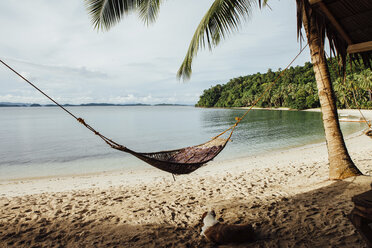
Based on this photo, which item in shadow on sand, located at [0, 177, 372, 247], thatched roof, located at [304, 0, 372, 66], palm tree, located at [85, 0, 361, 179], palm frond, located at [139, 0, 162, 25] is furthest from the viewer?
palm frond, located at [139, 0, 162, 25]

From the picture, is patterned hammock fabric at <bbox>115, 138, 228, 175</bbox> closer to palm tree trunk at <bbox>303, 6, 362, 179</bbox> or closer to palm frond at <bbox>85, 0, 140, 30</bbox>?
palm tree trunk at <bbox>303, 6, 362, 179</bbox>

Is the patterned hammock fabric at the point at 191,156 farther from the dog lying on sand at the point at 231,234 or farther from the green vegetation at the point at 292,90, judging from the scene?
the green vegetation at the point at 292,90

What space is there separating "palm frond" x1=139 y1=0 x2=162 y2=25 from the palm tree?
41 mm

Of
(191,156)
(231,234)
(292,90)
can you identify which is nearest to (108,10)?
(191,156)

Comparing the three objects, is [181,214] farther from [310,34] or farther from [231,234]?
[310,34]

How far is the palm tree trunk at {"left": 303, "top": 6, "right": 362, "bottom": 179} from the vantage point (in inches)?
95.0

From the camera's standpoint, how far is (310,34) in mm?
2445

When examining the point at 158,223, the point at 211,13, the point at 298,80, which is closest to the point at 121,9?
the point at 211,13

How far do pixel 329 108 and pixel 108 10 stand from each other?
2902 mm

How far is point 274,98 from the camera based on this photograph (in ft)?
136

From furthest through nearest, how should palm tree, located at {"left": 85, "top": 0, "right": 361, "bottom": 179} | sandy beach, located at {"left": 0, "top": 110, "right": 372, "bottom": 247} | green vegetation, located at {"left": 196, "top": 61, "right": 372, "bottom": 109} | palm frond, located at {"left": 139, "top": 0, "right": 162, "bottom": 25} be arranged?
green vegetation, located at {"left": 196, "top": 61, "right": 372, "bottom": 109}
palm frond, located at {"left": 139, "top": 0, "right": 162, "bottom": 25}
palm tree, located at {"left": 85, "top": 0, "right": 361, "bottom": 179}
sandy beach, located at {"left": 0, "top": 110, "right": 372, "bottom": 247}

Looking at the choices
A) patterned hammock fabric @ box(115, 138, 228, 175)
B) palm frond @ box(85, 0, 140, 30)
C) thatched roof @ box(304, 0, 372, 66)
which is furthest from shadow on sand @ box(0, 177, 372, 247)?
palm frond @ box(85, 0, 140, 30)

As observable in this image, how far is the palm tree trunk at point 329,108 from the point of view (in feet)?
7.92

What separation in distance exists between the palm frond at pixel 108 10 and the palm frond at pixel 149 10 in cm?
37
